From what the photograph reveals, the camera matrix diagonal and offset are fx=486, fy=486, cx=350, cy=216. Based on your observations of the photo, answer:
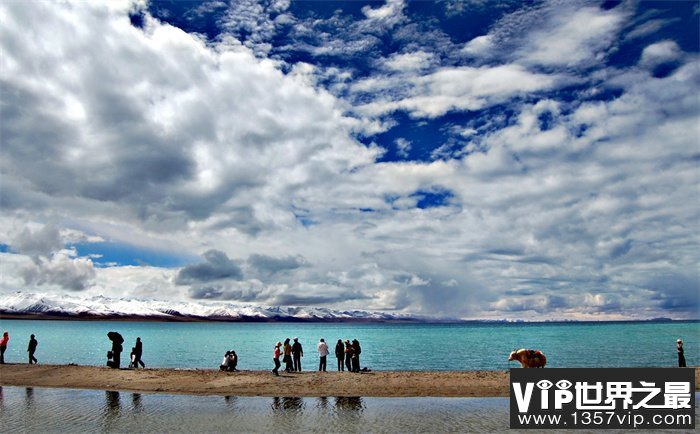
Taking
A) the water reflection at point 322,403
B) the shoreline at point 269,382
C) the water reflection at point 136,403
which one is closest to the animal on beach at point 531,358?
the shoreline at point 269,382

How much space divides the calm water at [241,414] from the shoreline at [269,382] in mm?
2109

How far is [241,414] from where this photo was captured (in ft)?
75.6

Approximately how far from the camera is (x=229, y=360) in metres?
38.3

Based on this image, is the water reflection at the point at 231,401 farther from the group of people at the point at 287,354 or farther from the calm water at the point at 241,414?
the group of people at the point at 287,354

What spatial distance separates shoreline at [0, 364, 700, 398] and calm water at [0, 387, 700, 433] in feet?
6.92

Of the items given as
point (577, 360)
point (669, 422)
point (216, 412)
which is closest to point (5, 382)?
point (216, 412)

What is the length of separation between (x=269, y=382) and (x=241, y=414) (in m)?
9.99

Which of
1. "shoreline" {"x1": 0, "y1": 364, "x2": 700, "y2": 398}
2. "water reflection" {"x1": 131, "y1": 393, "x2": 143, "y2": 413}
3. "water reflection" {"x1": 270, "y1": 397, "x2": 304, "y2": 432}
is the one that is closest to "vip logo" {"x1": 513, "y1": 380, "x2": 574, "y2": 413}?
"water reflection" {"x1": 270, "y1": 397, "x2": 304, "y2": 432}

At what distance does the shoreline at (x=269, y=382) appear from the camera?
98.0ft

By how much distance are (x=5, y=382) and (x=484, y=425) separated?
33.6m

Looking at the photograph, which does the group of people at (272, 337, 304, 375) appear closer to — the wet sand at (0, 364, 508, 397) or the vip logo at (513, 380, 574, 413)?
the wet sand at (0, 364, 508, 397)

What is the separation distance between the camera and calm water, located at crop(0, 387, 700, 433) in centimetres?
2006

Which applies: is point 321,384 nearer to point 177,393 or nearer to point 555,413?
point 177,393

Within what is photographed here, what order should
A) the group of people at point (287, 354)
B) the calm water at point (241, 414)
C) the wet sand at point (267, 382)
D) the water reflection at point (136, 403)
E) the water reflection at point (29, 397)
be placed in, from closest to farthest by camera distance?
the calm water at point (241, 414)
the water reflection at point (136, 403)
the water reflection at point (29, 397)
the wet sand at point (267, 382)
the group of people at point (287, 354)
